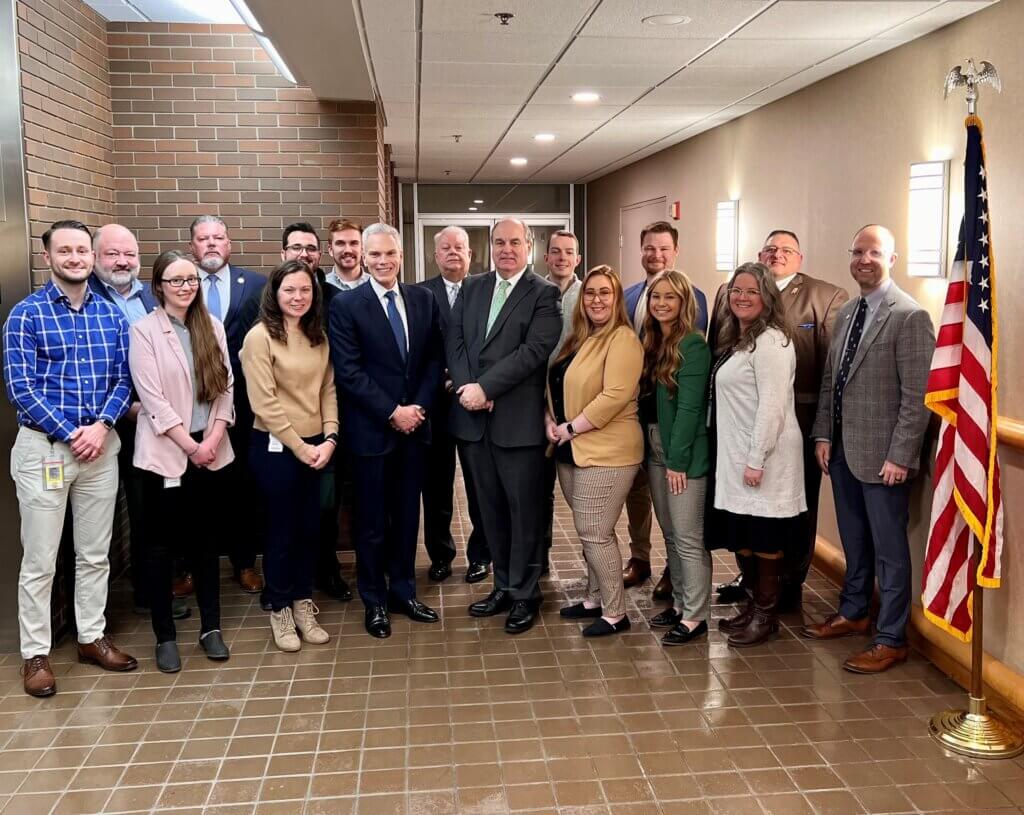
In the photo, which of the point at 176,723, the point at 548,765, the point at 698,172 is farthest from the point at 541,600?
the point at 698,172

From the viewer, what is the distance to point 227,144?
5207 millimetres

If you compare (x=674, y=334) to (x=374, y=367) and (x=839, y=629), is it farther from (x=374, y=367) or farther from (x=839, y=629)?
(x=839, y=629)

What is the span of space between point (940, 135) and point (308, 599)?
3.56 m

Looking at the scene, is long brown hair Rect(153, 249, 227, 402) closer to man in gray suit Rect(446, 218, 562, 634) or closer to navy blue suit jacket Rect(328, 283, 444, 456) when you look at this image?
navy blue suit jacket Rect(328, 283, 444, 456)

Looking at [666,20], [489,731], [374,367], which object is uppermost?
[666,20]

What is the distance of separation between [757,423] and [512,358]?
3.54 ft

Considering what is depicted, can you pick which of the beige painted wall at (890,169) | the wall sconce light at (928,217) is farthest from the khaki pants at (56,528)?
the wall sconce light at (928,217)

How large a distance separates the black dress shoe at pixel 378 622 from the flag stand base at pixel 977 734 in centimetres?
226

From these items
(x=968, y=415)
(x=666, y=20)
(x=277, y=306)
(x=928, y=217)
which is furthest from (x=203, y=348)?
(x=928, y=217)

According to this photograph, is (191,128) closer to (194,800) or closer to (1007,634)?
(194,800)

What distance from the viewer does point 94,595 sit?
3.82m

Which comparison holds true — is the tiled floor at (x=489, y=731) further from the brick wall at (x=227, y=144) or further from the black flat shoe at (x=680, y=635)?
the brick wall at (x=227, y=144)

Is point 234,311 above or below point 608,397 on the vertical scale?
above

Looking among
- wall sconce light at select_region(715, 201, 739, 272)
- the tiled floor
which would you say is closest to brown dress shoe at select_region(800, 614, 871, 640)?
the tiled floor
